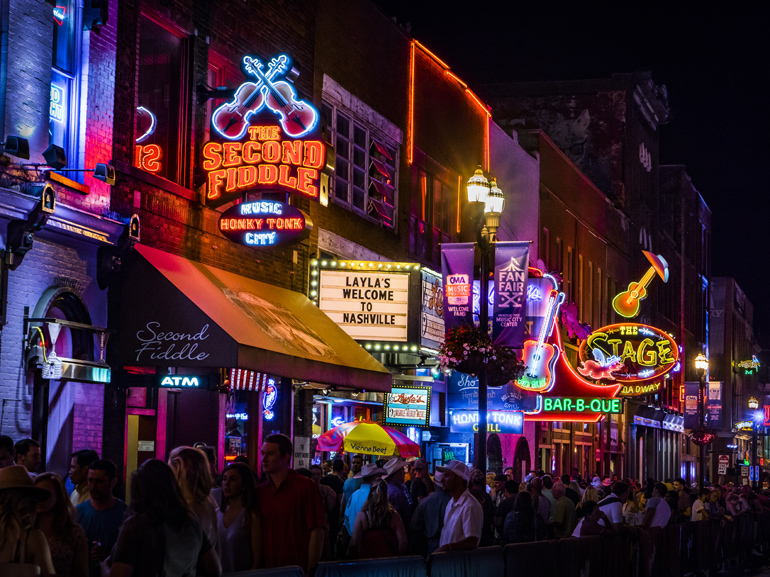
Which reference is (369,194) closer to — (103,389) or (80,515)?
(103,389)

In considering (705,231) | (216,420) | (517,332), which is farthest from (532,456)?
(705,231)

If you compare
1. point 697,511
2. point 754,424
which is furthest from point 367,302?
point 754,424

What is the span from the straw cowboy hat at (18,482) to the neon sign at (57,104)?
904 centimetres

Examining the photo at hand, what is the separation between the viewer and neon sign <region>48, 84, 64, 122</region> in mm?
14888

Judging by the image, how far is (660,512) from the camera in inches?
756

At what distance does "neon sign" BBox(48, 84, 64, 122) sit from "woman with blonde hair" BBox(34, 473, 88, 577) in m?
8.59

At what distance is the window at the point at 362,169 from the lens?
24094mm

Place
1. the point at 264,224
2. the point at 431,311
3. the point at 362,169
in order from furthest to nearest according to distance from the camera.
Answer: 1. the point at 362,169
2. the point at 431,311
3. the point at 264,224

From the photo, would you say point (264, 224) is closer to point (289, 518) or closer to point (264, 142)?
point (264, 142)

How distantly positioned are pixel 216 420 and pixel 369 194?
8.26m

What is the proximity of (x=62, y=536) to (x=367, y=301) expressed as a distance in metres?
15.6

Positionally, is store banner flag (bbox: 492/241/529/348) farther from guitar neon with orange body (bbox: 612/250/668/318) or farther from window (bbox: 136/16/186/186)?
guitar neon with orange body (bbox: 612/250/668/318)

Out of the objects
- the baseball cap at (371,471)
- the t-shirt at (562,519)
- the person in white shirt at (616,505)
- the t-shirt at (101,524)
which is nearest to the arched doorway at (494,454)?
the t-shirt at (562,519)

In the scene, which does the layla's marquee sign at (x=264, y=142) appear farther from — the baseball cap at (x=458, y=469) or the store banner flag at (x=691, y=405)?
the store banner flag at (x=691, y=405)
